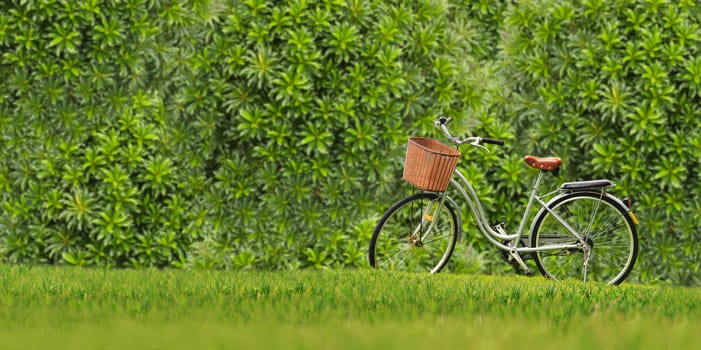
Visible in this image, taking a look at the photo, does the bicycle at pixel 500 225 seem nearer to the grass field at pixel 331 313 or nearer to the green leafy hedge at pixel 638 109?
the grass field at pixel 331 313

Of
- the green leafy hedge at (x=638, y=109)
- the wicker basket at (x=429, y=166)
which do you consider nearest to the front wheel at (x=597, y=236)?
the green leafy hedge at (x=638, y=109)

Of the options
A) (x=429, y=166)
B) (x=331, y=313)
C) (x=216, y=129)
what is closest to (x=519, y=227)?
(x=429, y=166)

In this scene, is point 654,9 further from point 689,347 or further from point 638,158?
point 689,347

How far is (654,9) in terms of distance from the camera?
7.44m

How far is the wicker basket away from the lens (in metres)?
6.10

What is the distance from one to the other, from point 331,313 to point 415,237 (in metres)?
2.16

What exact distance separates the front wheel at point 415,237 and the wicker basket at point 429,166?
32 centimetres

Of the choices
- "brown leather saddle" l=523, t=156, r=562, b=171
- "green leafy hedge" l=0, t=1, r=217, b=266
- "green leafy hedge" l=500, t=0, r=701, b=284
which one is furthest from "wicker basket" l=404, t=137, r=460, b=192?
"green leafy hedge" l=0, t=1, r=217, b=266

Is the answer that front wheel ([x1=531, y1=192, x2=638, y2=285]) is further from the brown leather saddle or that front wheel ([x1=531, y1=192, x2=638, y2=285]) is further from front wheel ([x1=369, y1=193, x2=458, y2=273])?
front wheel ([x1=369, y1=193, x2=458, y2=273])

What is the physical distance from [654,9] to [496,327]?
4449 millimetres

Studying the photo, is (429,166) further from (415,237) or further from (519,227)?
(519,227)

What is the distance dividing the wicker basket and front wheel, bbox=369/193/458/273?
1.06 ft

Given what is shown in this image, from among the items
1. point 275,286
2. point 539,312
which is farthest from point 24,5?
point 539,312

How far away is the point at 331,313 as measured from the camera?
4539 mm
